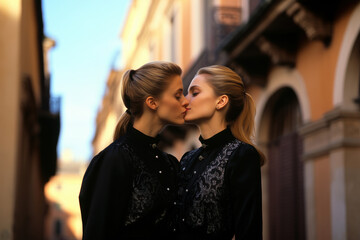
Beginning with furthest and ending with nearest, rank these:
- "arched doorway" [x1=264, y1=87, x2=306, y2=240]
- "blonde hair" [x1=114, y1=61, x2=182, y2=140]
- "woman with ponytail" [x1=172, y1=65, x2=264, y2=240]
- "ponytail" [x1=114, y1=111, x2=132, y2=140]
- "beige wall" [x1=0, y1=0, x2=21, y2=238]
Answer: "arched doorway" [x1=264, y1=87, x2=306, y2=240] → "beige wall" [x1=0, y1=0, x2=21, y2=238] → "ponytail" [x1=114, y1=111, x2=132, y2=140] → "blonde hair" [x1=114, y1=61, x2=182, y2=140] → "woman with ponytail" [x1=172, y1=65, x2=264, y2=240]

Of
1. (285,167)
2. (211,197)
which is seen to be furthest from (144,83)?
(285,167)

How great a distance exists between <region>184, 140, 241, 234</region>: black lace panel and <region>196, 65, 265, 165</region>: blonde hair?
0.61 ft

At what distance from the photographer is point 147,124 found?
3.73 m

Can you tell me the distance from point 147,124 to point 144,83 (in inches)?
9.6

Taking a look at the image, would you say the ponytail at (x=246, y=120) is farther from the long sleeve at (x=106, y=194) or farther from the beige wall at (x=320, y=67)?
the beige wall at (x=320, y=67)

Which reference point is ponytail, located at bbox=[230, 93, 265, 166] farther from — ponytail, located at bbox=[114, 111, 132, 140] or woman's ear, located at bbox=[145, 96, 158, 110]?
ponytail, located at bbox=[114, 111, 132, 140]

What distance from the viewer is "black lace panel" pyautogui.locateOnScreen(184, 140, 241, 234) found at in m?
3.55

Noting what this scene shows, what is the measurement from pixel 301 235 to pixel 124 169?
273 inches

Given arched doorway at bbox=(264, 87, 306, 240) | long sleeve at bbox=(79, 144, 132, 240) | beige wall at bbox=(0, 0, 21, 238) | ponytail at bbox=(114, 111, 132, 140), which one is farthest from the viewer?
arched doorway at bbox=(264, 87, 306, 240)

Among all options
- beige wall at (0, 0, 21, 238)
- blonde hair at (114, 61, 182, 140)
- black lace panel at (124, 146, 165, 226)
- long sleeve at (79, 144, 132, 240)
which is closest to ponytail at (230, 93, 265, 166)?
blonde hair at (114, 61, 182, 140)

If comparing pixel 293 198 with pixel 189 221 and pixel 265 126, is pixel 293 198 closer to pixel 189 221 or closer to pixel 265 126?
pixel 265 126

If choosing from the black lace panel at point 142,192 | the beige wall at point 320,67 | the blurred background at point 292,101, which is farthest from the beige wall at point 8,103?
the black lace panel at point 142,192

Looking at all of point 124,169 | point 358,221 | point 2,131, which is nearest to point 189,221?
point 124,169

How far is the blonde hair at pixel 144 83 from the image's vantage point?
12.0 feet
